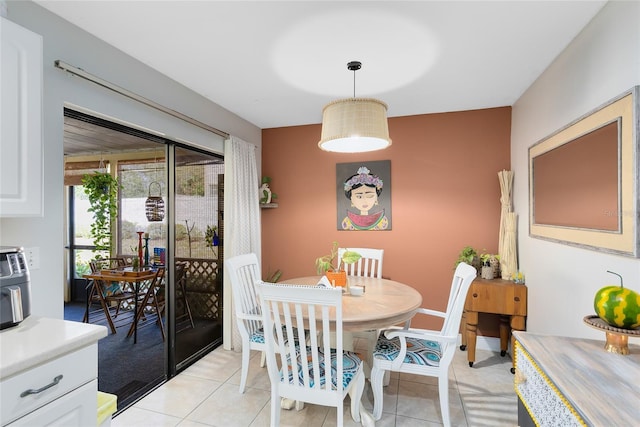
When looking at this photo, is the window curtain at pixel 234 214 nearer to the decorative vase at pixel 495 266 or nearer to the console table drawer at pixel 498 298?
the console table drawer at pixel 498 298

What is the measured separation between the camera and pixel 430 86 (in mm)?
2709

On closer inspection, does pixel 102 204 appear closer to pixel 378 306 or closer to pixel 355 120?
pixel 355 120

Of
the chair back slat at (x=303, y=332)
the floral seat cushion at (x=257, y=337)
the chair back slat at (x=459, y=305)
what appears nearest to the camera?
the chair back slat at (x=303, y=332)

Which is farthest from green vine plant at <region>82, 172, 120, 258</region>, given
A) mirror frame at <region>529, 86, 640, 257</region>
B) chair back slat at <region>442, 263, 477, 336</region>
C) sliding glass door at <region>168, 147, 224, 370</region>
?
mirror frame at <region>529, 86, 640, 257</region>

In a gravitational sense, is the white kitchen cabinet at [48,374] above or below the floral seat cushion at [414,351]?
above

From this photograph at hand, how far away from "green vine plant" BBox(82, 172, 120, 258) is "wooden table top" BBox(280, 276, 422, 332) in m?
2.70

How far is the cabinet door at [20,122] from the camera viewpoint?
1256 mm

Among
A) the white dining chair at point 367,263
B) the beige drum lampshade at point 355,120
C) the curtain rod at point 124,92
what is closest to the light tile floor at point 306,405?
the white dining chair at point 367,263

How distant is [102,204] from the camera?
3.85 metres

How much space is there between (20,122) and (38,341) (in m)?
0.89

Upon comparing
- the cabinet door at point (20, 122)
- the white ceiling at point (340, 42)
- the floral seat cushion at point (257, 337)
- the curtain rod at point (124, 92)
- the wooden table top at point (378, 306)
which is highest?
the white ceiling at point (340, 42)

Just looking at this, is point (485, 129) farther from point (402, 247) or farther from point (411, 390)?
point (411, 390)

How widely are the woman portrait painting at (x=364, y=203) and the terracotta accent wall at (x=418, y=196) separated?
0.33ft

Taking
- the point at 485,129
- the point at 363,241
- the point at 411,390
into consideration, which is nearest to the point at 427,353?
the point at 411,390
